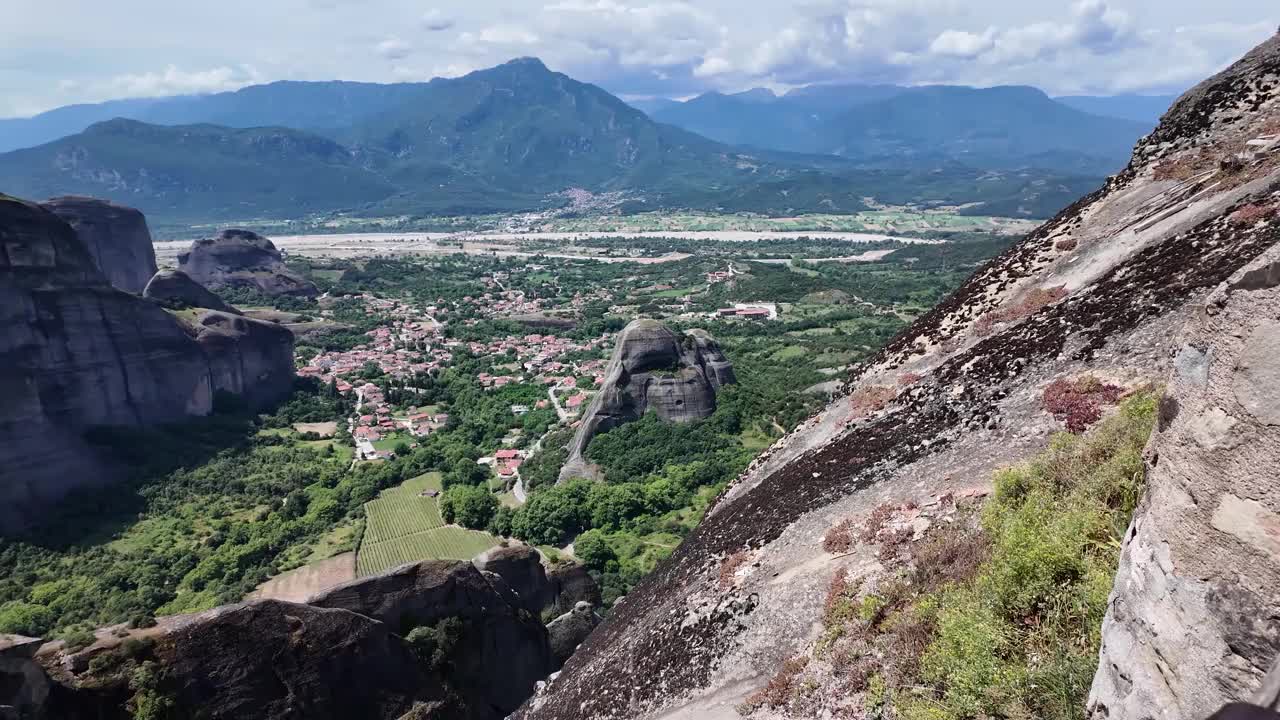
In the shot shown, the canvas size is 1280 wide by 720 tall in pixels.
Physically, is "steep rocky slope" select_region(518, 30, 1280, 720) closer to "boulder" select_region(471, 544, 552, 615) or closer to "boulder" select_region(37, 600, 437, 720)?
"boulder" select_region(37, 600, 437, 720)

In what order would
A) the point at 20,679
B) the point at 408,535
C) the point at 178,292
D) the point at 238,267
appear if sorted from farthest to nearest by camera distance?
the point at 238,267 → the point at 178,292 → the point at 408,535 → the point at 20,679

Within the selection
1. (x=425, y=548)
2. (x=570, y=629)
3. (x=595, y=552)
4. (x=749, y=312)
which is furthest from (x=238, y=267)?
(x=570, y=629)

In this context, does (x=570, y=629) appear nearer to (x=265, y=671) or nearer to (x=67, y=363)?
(x=265, y=671)

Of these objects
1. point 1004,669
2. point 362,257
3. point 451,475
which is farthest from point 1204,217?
point 362,257

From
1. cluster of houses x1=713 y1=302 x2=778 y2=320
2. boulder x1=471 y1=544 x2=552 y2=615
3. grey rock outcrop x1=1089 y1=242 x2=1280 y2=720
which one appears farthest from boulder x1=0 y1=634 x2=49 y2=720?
cluster of houses x1=713 y1=302 x2=778 y2=320

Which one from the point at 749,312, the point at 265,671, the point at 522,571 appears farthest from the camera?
the point at 749,312

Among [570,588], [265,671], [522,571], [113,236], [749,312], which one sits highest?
[113,236]

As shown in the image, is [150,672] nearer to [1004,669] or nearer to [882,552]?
[882,552]
